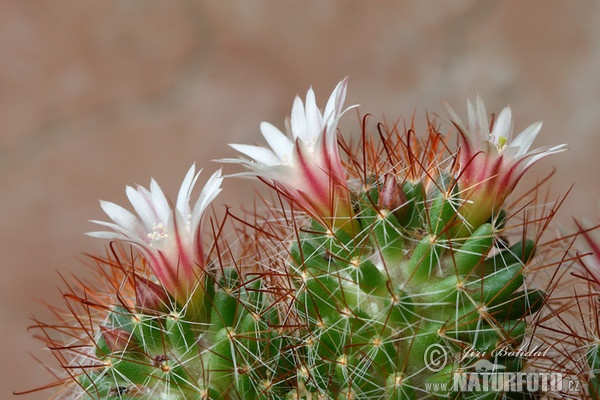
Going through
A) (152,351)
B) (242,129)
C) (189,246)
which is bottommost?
(152,351)

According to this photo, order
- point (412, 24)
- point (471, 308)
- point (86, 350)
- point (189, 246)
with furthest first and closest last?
point (412, 24) → point (86, 350) → point (189, 246) → point (471, 308)

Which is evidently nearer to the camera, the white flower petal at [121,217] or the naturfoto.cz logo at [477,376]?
the naturfoto.cz logo at [477,376]

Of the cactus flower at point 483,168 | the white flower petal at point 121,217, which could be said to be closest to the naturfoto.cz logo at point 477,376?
the cactus flower at point 483,168

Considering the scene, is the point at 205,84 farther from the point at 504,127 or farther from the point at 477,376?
the point at 477,376

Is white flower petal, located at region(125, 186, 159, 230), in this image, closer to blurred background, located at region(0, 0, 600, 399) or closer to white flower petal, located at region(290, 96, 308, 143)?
white flower petal, located at region(290, 96, 308, 143)

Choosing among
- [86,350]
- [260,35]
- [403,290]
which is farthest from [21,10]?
[403,290]

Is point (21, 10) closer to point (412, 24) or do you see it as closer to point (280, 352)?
point (412, 24)

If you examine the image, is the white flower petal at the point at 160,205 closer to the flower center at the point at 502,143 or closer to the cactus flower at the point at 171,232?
the cactus flower at the point at 171,232

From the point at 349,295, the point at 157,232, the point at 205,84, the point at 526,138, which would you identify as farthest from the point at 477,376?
the point at 205,84
